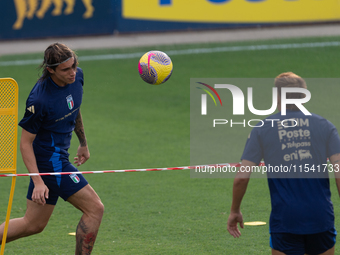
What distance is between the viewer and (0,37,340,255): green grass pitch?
21.8ft

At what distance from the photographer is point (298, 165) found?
13.6ft

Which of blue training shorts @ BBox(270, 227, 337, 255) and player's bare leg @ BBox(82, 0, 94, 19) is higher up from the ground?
player's bare leg @ BBox(82, 0, 94, 19)

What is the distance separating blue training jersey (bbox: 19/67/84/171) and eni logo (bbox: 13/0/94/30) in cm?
1449

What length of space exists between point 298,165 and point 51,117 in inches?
98.0

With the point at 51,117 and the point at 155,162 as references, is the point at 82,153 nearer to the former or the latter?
the point at 51,117

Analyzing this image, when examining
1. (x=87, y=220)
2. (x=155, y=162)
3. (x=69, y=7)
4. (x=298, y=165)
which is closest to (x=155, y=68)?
(x=87, y=220)

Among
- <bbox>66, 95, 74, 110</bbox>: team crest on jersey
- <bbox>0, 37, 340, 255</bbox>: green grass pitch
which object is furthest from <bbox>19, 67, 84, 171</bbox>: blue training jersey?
<bbox>0, 37, 340, 255</bbox>: green grass pitch

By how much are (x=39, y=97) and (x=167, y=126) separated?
7502 mm

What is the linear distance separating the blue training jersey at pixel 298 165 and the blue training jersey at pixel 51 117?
6.89 ft

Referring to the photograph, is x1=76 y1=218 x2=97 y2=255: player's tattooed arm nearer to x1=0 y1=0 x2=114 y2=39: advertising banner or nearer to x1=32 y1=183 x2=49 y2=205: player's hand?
x1=32 y1=183 x2=49 y2=205: player's hand

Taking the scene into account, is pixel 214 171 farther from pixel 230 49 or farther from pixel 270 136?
pixel 230 49

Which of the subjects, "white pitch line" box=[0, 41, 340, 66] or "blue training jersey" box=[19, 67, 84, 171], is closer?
"blue training jersey" box=[19, 67, 84, 171]

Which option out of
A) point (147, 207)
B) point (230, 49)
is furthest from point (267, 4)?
point (147, 207)

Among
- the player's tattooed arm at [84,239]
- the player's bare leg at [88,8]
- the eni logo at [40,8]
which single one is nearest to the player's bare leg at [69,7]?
the eni logo at [40,8]
